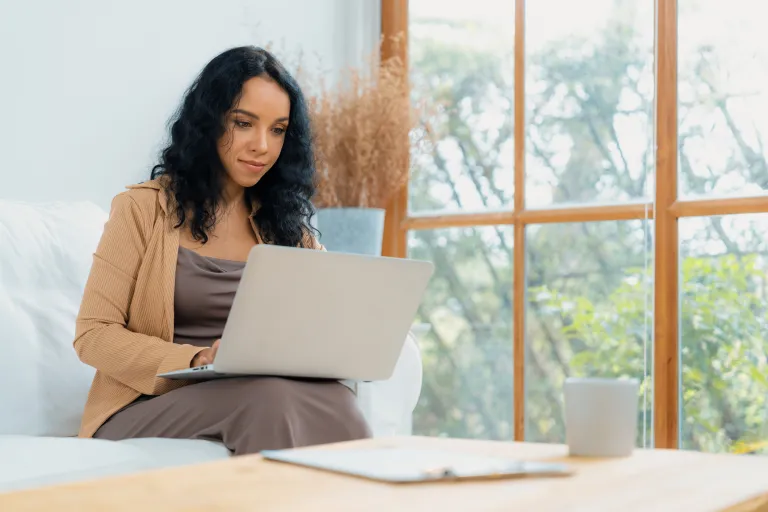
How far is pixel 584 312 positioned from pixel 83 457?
6.98 feet

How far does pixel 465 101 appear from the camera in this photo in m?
3.75

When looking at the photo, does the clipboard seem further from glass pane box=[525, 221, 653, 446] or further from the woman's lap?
glass pane box=[525, 221, 653, 446]

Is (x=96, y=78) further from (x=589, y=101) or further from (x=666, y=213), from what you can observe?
(x=666, y=213)

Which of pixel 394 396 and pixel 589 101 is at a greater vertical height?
pixel 589 101

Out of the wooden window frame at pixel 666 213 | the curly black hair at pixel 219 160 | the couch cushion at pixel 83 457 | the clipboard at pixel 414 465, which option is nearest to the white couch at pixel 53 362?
the couch cushion at pixel 83 457

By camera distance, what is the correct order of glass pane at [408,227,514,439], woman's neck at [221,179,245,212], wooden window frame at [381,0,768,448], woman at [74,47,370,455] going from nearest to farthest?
woman at [74,47,370,455] < woman's neck at [221,179,245,212] < wooden window frame at [381,0,768,448] < glass pane at [408,227,514,439]

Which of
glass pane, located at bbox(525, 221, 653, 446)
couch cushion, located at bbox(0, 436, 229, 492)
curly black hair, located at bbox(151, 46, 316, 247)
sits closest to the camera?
couch cushion, located at bbox(0, 436, 229, 492)

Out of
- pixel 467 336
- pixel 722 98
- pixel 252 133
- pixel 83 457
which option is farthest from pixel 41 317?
pixel 722 98

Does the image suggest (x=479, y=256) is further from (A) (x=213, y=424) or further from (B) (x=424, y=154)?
(A) (x=213, y=424)

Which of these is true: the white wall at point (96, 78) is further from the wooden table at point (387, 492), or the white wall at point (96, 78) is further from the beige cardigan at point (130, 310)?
the wooden table at point (387, 492)

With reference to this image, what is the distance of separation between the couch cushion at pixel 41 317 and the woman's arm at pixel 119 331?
0.12 meters

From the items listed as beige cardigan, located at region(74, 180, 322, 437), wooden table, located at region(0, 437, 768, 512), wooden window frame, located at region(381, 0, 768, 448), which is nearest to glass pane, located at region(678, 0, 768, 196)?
wooden window frame, located at region(381, 0, 768, 448)

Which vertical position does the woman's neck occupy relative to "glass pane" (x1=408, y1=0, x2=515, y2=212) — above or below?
below

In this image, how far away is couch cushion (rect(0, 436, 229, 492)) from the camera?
1.54 meters
